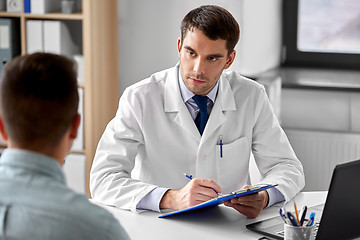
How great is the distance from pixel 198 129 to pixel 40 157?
115cm

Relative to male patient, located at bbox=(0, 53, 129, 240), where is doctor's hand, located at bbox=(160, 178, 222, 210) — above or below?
below

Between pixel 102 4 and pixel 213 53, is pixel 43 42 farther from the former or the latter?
pixel 213 53

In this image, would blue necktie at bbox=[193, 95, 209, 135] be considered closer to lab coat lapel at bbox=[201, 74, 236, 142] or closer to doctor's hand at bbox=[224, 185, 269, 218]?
lab coat lapel at bbox=[201, 74, 236, 142]

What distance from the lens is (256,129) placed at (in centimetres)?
218

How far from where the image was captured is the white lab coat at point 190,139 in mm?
2043

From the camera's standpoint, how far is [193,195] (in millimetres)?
1738

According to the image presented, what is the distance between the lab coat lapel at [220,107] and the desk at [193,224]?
32cm

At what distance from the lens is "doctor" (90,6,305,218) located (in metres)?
1.97

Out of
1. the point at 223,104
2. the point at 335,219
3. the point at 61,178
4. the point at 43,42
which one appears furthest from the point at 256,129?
the point at 43,42

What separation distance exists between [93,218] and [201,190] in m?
0.81

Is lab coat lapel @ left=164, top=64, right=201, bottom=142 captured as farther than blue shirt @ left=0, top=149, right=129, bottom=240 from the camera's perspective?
Yes

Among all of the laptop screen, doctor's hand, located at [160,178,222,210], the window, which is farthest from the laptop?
the window

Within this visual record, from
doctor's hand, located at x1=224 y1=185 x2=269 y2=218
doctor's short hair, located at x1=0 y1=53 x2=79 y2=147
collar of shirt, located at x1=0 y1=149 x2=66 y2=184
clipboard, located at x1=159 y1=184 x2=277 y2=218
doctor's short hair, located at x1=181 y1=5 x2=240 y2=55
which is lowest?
doctor's hand, located at x1=224 y1=185 x2=269 y2=218

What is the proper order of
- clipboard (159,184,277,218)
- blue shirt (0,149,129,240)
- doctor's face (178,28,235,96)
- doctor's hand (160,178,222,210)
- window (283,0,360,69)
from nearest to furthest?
blue shirt (0,149,129,240)
clipboard (159,184,277,218)
doctor's hand (160,178,222,210)
doctor's face (178,28,235,96)
window (283,0,360,69)
